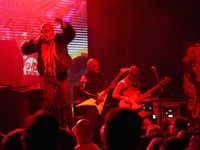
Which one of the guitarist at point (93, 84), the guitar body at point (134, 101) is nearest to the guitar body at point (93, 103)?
the guitarist at point (93, 84)

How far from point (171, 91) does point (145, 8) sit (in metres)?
2.92

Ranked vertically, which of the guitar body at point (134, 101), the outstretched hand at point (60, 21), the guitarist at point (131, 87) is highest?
the outstretched hand at point (60, 21)

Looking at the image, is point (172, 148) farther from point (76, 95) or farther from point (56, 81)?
point (76, 95)

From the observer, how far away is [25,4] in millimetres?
7422

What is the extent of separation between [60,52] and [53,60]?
208 millimetres

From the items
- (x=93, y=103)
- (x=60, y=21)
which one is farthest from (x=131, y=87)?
(x=60, y=21)

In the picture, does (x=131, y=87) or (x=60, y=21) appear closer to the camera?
(x=60, y=21)

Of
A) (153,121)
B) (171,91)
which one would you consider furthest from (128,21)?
(153,121)

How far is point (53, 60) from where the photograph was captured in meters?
5.23

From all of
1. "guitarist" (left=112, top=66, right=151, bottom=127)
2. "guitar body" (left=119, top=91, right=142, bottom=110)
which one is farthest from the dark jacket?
"guitar body" (left=119, top=91, right=142, bottom=110)

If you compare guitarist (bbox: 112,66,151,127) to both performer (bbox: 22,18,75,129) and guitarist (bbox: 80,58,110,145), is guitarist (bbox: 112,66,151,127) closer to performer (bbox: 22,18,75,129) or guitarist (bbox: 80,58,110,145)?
guitarist (bbox: 80,58,110,145)

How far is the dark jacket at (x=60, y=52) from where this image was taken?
5.21 meters

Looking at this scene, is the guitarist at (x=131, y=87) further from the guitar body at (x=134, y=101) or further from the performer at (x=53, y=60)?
the performer at (x=53, y=60)

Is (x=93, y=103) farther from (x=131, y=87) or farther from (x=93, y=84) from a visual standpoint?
(x=131, y=87)
